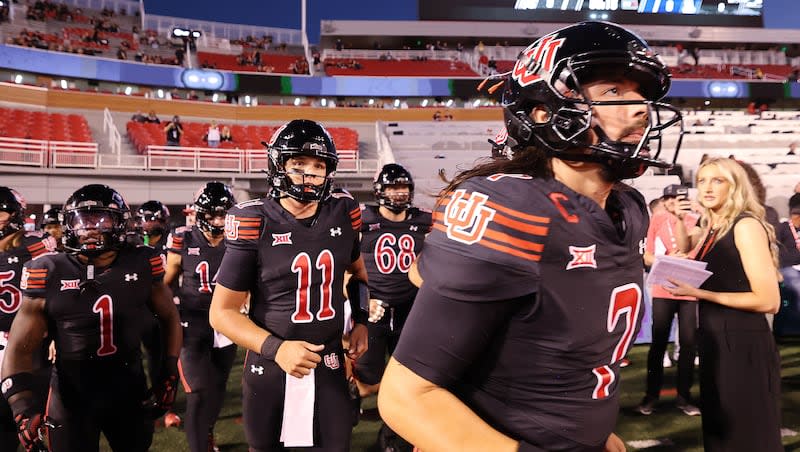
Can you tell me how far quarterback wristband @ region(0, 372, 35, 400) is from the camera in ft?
9.78

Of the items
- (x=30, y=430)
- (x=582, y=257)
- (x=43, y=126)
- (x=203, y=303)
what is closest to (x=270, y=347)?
(x=30, y=430)

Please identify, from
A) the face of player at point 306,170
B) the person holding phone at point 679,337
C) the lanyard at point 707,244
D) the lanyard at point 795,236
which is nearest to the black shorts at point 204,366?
the face of player at point 306,170

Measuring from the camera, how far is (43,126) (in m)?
20.6

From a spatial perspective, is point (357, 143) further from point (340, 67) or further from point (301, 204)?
point (301, 204)

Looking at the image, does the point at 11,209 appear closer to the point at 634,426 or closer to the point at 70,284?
the point at 70,284

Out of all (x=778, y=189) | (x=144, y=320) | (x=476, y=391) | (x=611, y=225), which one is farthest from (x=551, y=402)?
(x=778, y=189)

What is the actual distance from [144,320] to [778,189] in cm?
1771

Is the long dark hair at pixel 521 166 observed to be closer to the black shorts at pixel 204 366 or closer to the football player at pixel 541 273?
the football player at pixel 541 273

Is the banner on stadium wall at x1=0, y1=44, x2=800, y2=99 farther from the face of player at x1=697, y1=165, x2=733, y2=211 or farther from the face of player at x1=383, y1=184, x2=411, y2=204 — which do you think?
the face of player at x1=697, y1=165, x2=733, y2=211

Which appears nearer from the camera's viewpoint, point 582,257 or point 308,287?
point 582,257

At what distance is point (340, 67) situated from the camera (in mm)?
33094

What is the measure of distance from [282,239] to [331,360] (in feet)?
2.46

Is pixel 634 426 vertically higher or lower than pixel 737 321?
lower

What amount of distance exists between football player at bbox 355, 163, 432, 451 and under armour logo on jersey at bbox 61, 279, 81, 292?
8.92ft
